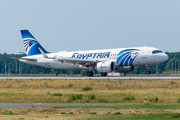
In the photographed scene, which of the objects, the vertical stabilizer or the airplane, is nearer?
the airplane

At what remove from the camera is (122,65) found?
57.5 metres

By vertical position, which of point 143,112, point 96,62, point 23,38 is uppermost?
point 23,38

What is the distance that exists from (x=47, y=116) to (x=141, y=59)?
130ft

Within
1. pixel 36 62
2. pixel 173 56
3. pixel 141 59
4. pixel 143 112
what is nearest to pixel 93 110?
pixel 143 112

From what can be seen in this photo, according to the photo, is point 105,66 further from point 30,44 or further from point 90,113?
point 90,113

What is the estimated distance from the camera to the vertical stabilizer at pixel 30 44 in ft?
227

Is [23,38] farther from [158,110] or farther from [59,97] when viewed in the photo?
[158,110]

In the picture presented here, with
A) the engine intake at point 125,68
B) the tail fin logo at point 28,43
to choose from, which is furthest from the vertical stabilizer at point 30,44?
the engine intake at point 125,68

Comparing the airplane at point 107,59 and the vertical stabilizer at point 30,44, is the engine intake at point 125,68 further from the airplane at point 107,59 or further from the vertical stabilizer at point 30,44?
the vertical stabilizer at point 30,44

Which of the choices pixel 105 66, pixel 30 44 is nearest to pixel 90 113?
pixel 105 66

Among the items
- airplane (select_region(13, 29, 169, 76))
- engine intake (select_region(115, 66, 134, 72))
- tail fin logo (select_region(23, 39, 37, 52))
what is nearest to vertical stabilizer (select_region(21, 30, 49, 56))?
tail fin logo (select_region(23, 39, 37, 52))

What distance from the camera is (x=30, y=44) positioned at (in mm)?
69750

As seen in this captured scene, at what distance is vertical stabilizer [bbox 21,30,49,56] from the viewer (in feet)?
227

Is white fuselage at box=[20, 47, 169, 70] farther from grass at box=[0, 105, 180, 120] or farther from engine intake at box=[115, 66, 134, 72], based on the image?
grass at box=[0, 105, 180, 120]
